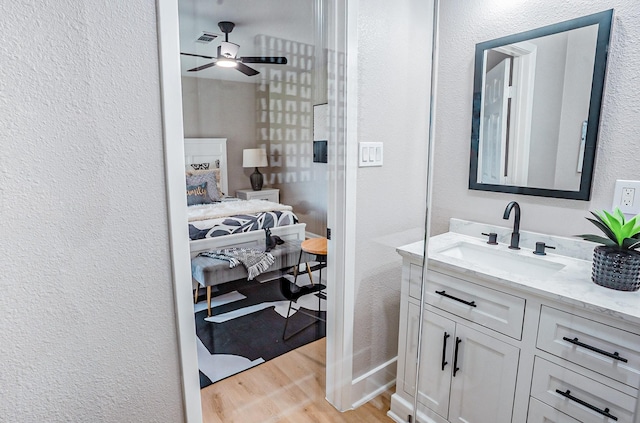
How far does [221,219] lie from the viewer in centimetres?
159

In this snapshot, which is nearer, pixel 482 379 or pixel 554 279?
pixel 554 279

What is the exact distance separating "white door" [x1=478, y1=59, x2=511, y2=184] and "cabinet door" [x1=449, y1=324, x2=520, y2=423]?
0.75 m

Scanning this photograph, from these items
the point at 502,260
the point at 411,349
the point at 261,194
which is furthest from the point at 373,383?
the point at 261,194

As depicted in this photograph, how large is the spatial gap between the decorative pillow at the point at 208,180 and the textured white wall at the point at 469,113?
1129mm

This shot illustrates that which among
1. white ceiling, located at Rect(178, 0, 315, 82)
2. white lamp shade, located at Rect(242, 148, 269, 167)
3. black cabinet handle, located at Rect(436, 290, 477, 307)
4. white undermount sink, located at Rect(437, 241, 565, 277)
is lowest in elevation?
black cabinet handle, located at Rect(436, 290, 477, 307)

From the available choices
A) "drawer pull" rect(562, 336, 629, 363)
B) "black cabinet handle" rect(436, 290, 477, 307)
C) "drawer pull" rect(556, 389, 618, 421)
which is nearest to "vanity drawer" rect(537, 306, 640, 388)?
"drawer pull" rect(562, 336, 629, 363)

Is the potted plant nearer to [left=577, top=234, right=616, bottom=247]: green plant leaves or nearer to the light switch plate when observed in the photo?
[left=577, top=234, right=616, bottom=247]: green plant leaves

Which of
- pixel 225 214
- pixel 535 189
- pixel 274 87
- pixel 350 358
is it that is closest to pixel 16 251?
pixel 225 214

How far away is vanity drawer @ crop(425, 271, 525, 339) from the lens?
1.28 metres

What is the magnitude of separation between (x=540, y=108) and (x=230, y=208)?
4.74 ft

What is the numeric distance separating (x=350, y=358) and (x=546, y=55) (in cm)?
162

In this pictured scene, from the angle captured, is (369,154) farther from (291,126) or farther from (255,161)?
(255,161)

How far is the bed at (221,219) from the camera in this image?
4.69 feet

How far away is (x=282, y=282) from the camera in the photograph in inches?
77.5
